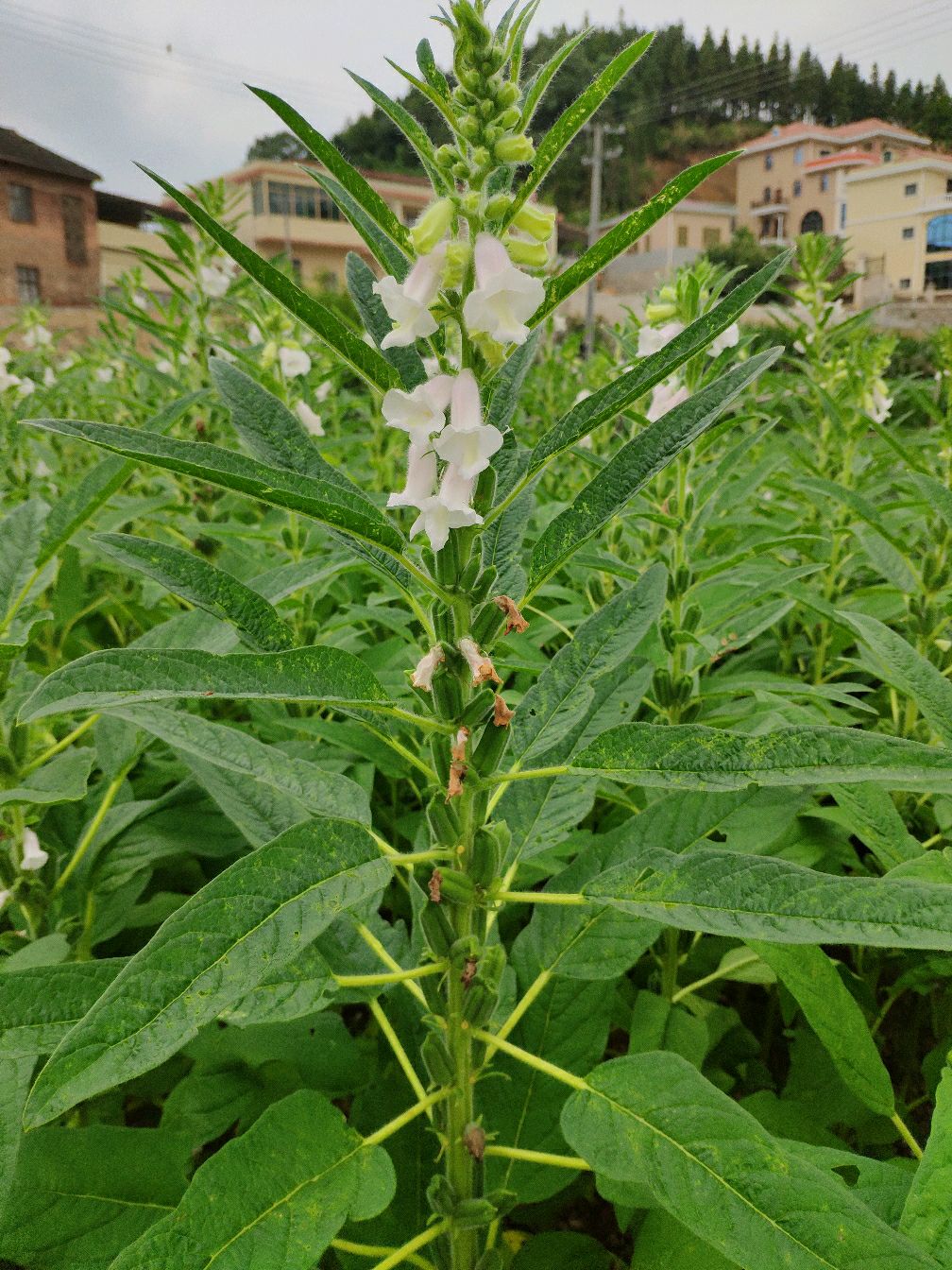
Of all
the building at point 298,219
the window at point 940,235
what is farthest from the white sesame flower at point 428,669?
the building at point 298,219

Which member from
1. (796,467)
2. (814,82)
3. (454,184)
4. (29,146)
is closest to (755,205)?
(814,82)

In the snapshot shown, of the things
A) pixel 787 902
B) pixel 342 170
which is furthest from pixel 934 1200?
pixel 342 170

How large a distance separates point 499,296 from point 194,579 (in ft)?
1.50

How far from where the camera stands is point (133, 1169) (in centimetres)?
112

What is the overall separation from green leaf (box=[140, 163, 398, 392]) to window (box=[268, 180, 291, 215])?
1861 inches

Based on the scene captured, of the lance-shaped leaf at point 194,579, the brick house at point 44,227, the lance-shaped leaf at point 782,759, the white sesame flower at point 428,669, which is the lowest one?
the lance-shaped leaf at point 782,759

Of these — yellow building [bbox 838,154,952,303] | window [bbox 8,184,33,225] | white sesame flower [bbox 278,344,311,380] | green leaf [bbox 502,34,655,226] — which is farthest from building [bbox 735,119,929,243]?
green leaf [bbox 502,34,655,226]

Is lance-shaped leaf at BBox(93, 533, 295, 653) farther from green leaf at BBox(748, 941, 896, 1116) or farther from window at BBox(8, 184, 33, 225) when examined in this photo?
window at BBox(8, 184, 33, 225)

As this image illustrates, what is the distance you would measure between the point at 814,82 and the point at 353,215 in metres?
90.3

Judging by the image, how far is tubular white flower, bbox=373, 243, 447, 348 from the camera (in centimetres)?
86

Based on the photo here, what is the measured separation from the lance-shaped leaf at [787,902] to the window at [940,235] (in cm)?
2295

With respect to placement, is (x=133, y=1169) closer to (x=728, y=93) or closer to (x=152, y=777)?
(x=152, y=777)

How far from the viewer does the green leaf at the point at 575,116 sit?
86cm

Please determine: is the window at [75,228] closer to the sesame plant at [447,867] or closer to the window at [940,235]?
the window at [940,235]
